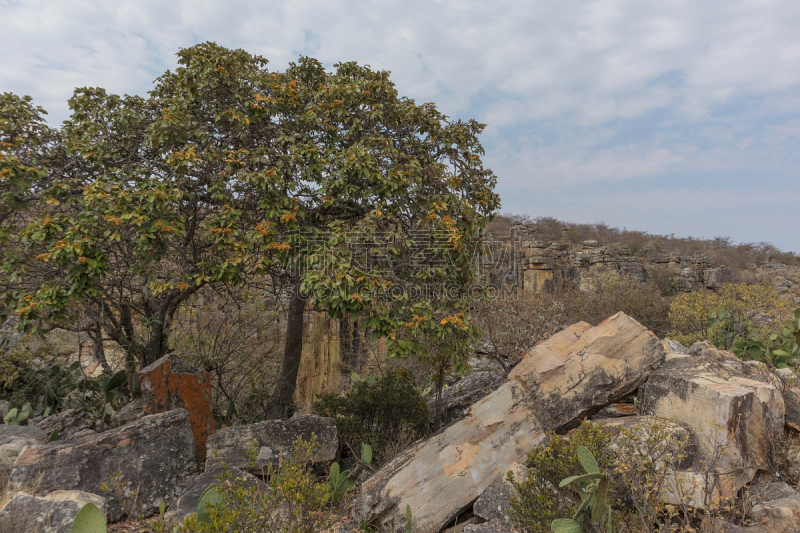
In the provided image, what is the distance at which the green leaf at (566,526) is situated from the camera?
10.4 feet

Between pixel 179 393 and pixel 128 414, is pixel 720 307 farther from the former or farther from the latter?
pixel 128 414

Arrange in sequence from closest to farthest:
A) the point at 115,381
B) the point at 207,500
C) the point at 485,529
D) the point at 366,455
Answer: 1. the point at 207,500
2. the point at 485,529
3. the point at 366,455
4. the point at 115,381

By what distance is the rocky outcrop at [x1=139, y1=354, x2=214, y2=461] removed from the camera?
18.4ft

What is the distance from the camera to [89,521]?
2.85 m

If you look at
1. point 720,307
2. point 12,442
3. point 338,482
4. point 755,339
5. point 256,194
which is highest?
point 256,194

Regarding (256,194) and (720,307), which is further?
(720,307)

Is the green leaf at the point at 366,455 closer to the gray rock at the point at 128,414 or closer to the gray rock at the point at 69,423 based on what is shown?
the gray rock at the point at 128,414

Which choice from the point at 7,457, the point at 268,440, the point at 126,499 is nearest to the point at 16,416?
the point at 7,457

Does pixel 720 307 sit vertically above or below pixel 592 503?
above

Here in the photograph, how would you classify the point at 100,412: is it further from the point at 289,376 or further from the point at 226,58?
the point at 226,58

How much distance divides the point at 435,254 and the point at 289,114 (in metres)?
2.65

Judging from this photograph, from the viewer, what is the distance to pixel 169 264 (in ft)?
23.9

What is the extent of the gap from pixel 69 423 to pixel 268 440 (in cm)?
322

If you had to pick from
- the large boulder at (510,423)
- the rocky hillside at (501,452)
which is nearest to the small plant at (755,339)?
the rocky hillside at (501,452)
